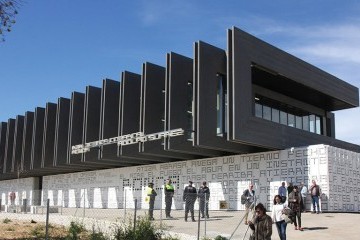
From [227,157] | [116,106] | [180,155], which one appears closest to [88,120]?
[116,106]

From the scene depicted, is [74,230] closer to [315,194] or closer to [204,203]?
[204,203]

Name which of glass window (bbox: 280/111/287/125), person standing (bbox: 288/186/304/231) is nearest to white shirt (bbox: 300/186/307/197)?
person standing (bbox: 288/186/304/231)

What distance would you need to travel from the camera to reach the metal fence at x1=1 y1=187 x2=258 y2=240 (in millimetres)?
17219

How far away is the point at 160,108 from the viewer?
32938 millimetres

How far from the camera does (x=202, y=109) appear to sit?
2812 cm

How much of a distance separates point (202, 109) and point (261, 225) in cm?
1740

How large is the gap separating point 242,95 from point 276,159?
16.3 ft

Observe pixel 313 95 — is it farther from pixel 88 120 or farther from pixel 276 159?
pixel 88 120

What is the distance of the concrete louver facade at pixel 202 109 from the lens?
28.3 meters

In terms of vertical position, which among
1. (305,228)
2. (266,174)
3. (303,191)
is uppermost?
(266,174)

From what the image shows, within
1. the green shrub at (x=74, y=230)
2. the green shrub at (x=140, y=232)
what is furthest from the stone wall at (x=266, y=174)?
the green shrub at (x=140, y=232)

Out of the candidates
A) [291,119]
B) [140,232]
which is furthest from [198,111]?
[140,232]

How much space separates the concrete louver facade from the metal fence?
309 centimetres

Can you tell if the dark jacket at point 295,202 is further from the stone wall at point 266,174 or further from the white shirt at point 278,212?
the stone wall at point 266,174
